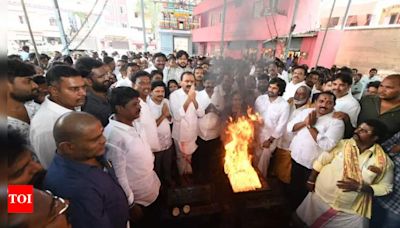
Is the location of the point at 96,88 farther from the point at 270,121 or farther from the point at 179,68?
the point at 179,68

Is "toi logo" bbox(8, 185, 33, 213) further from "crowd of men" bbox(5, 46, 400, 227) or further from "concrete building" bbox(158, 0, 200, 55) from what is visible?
"concrete building" bbox(158, 0, 200, 55)

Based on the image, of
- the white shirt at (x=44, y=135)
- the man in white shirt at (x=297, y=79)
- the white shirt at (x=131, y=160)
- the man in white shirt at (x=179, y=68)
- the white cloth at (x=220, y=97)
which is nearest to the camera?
the white shirt at (x=44, y=135)

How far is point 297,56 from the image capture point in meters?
13.2

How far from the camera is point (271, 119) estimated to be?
394 cm

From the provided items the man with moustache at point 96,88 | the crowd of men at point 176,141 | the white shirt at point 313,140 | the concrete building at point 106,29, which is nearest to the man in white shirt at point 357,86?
the crowd of men at point 176,141

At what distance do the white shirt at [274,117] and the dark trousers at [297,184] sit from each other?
2.11 ft

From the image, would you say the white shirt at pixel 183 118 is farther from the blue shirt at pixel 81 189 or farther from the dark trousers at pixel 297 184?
the blue shirt at pixel 81 189

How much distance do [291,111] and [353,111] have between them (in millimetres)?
971

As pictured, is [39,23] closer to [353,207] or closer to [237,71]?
[237,71]

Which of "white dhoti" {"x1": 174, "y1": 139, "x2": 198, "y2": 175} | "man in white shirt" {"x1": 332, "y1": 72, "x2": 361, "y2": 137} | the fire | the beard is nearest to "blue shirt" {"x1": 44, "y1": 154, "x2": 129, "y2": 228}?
the beard

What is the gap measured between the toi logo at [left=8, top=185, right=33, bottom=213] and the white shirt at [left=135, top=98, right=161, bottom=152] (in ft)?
6.63

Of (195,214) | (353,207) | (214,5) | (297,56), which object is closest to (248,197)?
(195,214)

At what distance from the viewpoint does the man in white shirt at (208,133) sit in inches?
160

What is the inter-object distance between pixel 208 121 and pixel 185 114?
480 mm
